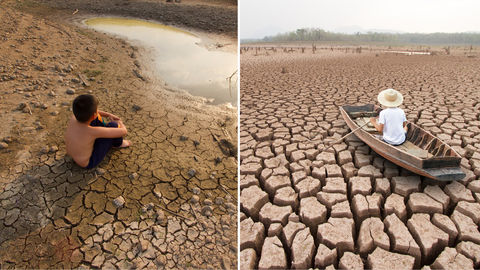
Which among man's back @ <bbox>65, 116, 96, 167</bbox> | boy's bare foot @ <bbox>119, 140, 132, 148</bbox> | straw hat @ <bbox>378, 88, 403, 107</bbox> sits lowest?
boy's bare foot @ <bbox>119, 140, 132, 148</bbox>

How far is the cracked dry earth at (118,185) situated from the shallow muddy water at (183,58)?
0.74 meters

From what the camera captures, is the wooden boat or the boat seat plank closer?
the wooden boat

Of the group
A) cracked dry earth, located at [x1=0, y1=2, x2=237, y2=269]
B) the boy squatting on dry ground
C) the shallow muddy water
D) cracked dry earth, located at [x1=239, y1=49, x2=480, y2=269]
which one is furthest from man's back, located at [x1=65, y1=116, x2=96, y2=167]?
the shallow muddy water

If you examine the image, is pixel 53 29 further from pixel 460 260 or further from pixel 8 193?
pixel 460 260

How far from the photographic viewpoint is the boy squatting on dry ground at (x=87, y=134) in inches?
97.0

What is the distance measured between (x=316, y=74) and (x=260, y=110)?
4704 mm

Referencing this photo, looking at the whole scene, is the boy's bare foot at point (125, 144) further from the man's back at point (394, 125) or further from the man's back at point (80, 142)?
the man's back at point (394, 125)

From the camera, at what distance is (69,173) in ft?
8.69

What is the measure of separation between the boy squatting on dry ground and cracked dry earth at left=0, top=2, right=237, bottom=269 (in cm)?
15

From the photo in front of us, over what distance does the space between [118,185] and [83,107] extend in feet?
2.54

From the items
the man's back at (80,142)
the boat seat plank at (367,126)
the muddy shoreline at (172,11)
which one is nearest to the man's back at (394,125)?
the boat seat plank at (367,126)

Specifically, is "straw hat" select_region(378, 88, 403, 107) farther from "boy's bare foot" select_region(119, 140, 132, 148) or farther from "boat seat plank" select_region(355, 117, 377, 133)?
"boy's bare foot" select_region(119, 140, 132, 148)

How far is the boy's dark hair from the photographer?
2426mm

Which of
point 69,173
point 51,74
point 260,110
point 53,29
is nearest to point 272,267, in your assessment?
point 69,173
